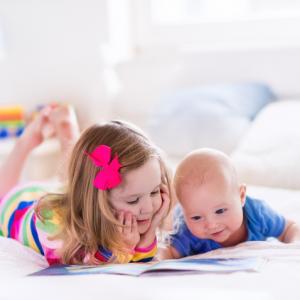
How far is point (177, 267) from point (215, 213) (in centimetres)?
24

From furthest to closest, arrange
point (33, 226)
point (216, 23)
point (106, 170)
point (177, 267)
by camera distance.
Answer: point (216, 23) → point (33, 226) → point (106, 170) → point (177, 267)

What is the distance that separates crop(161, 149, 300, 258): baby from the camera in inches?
52.3

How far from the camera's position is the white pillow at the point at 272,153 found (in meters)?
1.79

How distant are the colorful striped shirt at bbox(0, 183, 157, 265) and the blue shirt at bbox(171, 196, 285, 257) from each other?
0.08 meters

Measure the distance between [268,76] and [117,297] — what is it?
1705 millimetres

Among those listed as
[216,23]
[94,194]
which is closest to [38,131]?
[94,194]

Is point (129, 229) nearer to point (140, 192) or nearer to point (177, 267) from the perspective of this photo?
point (140, 192)

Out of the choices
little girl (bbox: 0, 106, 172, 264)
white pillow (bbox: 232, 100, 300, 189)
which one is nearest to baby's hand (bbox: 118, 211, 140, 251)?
little girl (bbox: 0, 106, 172, 264)

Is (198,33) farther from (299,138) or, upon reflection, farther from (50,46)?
(299,138)

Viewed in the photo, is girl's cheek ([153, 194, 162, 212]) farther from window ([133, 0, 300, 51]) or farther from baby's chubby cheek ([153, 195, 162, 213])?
window ([133, 0, 300, 51])

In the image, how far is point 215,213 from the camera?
4.39ft

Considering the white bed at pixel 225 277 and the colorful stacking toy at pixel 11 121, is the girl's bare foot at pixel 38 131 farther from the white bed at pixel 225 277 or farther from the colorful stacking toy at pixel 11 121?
the colorful stacking toy at pixel 11 121

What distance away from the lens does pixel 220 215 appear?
52.8 inches

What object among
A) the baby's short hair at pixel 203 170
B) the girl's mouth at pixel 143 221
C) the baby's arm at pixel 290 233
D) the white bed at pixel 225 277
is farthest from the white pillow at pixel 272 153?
the girl's mouth at pixel 143 221
